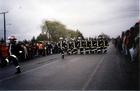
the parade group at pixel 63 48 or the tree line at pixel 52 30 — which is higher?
the tree line at pixel 52 30

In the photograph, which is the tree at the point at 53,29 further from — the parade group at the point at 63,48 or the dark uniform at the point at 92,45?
the dark uniform at the point at 92,45

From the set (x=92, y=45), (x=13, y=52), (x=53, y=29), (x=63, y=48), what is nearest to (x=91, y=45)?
(x=92, y=45)

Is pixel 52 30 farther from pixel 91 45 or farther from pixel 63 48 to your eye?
pixel 63 48

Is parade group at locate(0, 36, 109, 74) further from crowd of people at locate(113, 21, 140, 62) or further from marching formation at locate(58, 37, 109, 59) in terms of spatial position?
crowd of people at locate(113, 21, 140, 62)

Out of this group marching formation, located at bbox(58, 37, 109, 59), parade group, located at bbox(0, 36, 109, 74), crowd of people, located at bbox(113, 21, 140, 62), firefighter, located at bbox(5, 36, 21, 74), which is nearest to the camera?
crowd of people, located at bbox(113, 21, 140, 62)

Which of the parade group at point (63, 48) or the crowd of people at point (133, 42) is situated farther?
the parade group at point (63, 48)

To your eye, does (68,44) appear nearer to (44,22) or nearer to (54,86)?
(54,86)

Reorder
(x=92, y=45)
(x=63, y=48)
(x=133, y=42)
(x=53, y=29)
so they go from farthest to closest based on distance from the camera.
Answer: (x=53, y=29)
(x=92, y=45)
(x=63, y=48)
(x=133, y=42)

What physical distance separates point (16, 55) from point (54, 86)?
147 inches

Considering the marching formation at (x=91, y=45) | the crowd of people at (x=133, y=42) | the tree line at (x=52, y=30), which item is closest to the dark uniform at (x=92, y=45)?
the marching formation at (x=91, y=45)

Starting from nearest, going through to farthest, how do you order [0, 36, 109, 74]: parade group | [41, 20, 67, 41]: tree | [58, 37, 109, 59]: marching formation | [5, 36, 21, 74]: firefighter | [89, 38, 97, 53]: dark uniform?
[5, 36, 21, 74]: firefighter
[0, 36, 109, 74]: parade group
[58, 37, 109, 59]: marching formation
[89, 38, 97, 53]: dark uniform
[41, 20, 67, 41]: tree

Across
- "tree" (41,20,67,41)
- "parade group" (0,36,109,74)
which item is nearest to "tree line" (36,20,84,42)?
"tree" (41,20,67,41)

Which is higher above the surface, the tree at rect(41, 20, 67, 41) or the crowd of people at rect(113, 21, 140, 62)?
the tree at rect(41, 20, 67, 41)

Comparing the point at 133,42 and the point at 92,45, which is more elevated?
the point at 133,42
